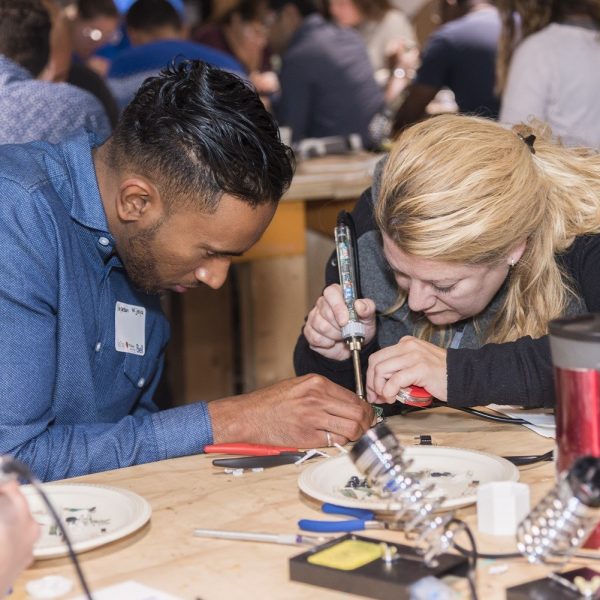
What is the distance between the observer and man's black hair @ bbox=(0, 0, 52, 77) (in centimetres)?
286

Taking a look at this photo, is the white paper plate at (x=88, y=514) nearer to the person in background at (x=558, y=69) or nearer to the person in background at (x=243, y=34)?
the person in background at (x=558, y=69)

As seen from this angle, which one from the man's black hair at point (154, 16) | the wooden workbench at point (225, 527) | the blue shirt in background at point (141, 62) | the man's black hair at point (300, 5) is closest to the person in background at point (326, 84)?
the man's black hair at point (154, 16)

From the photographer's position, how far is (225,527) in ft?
4.47

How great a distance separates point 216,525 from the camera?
1373mm

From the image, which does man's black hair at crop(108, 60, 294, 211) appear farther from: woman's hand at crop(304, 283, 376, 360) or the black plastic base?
the black plastic base

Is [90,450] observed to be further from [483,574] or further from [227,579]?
[483,574]

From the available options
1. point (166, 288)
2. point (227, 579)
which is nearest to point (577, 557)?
point (227, 579)

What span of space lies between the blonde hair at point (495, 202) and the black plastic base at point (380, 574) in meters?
0.75

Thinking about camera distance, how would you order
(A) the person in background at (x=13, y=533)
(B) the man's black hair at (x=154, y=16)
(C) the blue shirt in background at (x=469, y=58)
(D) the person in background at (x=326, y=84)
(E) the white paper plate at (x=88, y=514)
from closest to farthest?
(A) the person in background at (x=13, y=533), (E) the white paper plate at (x=88, y=514), (C) the blue shirt in background at (x=469, y=58), (B) the man's black hair at (x=154, y=16), (D) the person in background at (x=326, y=84)

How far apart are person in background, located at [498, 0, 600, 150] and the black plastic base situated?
2.47m

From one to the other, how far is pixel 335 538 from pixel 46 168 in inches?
36.2

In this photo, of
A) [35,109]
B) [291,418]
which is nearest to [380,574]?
[291,418]

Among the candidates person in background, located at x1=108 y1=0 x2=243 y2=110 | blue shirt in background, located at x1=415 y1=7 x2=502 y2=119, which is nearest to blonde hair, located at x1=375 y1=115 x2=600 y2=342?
person in background, located at x1=108 y1=0 x2=243 y2=110

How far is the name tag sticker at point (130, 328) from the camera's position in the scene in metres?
2.00
